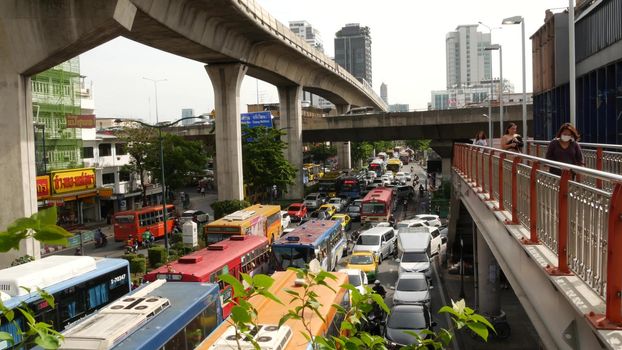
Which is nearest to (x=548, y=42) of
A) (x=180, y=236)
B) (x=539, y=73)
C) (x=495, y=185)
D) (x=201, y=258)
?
(x=539, y=73)

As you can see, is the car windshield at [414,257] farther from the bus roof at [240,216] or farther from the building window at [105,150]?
the building window at [105,150]

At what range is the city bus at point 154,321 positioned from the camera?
8828mm

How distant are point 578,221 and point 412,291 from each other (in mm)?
13703

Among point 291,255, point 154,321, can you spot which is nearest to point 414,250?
point 291,255

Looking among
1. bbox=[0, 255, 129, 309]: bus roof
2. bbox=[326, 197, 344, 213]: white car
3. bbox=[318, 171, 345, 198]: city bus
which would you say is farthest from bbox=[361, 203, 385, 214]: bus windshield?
bbox=[0, 255, 129, 309]: bus roof

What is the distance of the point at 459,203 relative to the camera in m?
20.8

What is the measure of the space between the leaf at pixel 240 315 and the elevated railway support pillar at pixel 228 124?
108 feet

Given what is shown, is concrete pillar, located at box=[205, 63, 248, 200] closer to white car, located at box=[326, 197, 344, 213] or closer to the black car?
white car, located at box=[326, 197, 344, 213]

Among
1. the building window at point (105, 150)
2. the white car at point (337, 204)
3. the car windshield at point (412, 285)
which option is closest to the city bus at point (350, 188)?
the white car at point (337, 204)

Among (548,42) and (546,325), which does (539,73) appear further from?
(546,325)

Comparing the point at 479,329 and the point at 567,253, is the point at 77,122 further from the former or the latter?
the point at 479,329

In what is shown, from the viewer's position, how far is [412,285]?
18547 millimetres

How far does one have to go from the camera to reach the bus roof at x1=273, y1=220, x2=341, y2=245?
21.4 metres

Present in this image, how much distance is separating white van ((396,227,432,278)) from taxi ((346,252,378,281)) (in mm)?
1055
